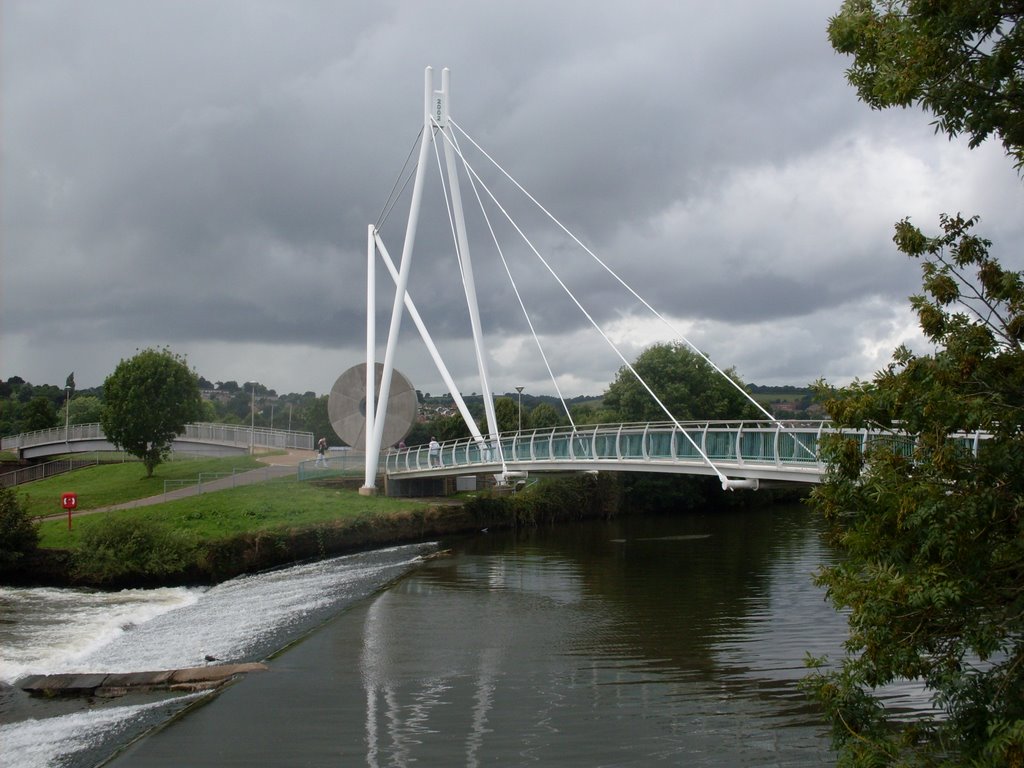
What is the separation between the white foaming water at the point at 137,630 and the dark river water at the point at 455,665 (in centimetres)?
6

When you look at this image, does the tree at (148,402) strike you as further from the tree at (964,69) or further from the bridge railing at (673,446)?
the tree at (964,69)

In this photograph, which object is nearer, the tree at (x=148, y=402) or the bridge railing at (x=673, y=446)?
the bridge railing at (x=673, y=446)

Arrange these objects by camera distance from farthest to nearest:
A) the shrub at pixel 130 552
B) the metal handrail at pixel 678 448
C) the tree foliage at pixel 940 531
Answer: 1. the shrub at pixel 130 552
2. the metal handrail at pixel 678 448
3. the tree foliage at pixel 940 531

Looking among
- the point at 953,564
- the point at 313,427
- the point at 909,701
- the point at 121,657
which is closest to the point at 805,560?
the point at 909,701

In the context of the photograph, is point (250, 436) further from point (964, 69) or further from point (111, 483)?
point (964, 69)

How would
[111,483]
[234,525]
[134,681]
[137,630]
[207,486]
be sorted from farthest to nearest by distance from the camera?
[111,483]
[207,486]
[234,525]
[137,630]
[134,681]

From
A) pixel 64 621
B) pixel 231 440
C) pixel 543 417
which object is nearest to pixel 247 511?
pixel 64 621

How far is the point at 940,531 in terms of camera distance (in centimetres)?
561

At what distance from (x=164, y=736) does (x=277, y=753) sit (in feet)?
5.21

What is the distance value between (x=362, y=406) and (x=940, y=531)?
37.4 meters

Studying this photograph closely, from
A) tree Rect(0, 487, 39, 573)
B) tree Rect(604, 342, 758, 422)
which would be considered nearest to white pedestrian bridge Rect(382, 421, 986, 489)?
tree Rect(0, 487, 39, 573)

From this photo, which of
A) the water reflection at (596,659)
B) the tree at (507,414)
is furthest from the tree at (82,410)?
the water reflection at (596,659)

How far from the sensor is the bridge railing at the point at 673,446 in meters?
17.9

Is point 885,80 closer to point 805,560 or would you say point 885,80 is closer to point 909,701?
point 909,701
